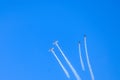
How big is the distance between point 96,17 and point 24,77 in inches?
29.6

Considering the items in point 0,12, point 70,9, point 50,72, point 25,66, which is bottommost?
point 50,72

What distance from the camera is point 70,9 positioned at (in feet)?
5.98

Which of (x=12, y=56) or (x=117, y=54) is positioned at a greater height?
(x=12, y=56)

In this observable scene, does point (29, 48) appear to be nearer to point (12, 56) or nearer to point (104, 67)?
point (12, 56)

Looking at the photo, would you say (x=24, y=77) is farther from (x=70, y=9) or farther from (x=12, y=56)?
(x=70, y=9)

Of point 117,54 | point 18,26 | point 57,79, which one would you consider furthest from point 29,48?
point 117,54

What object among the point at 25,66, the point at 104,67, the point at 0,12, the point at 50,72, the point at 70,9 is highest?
the point at 0,12

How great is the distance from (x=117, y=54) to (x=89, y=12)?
0.41 m

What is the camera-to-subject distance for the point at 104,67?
1.79 meters

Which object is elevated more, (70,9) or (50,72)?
(70,9)

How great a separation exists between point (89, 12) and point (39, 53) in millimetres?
525

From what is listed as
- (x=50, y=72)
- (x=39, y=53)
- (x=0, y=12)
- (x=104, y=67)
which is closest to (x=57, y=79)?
(x=50, y=72)

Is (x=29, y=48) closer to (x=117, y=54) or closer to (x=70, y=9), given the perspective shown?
(x=70, y=9)

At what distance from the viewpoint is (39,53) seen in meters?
1.77
